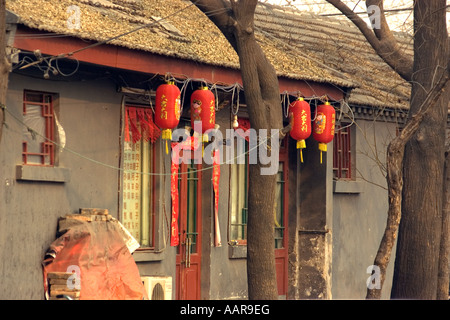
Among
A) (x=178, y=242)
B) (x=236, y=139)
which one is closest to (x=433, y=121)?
(x=236, y=139)

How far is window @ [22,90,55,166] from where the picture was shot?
1220 cm

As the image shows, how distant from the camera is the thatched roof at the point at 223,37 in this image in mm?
12422

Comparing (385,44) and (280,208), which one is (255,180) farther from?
(280,208)

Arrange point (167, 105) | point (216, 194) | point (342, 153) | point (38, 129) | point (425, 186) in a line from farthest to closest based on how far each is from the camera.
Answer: point (342, 153)
point (216, 194)
point (425, 186)
point (167, 105)
point (38, 129)

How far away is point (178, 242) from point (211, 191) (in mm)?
1100

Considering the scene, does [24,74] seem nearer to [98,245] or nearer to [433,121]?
[98,245]

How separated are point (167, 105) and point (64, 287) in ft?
9.67

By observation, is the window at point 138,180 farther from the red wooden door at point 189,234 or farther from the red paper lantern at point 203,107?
the red paper lantern at point 203,107

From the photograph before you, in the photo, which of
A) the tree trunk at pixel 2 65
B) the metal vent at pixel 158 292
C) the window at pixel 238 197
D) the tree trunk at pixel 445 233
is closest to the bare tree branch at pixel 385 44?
the tree trunk at pixel 445 233

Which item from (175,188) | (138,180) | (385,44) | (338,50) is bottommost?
(175,188)

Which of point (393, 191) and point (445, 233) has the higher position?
point (393, 191)

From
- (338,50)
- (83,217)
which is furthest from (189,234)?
(338,50)

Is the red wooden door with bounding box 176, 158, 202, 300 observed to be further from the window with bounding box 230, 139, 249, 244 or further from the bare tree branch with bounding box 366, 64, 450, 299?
the bare tree branch with bounding box 366, 64, 450, 299

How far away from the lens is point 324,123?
15.5 meters
